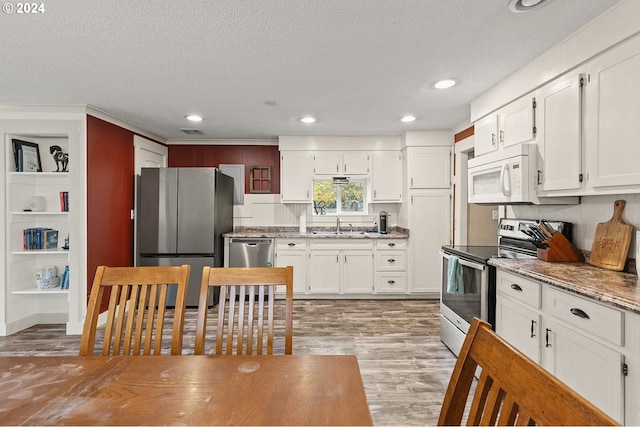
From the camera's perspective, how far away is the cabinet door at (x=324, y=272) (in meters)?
4.46

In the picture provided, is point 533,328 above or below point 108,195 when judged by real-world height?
below

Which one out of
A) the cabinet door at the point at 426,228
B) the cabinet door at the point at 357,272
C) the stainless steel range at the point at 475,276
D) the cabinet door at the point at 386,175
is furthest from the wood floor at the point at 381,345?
the cabinet door at the point at 386,175

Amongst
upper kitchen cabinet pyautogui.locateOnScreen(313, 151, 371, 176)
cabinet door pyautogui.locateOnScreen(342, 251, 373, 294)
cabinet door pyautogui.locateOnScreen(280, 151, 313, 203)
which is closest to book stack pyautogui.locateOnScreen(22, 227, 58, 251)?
cabinet door pyautogui.locateOnScreen(280, 151, 313, 203)

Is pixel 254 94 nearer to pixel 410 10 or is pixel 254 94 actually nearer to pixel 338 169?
pixel 410 10

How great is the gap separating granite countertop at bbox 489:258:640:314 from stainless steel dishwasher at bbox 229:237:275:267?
2.89m

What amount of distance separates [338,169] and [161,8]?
10.6ft

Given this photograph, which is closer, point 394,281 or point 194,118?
point 194,118

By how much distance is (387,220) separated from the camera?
491cm

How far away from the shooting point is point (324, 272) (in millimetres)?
4461

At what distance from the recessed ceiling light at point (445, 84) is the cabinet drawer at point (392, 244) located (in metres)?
2.19

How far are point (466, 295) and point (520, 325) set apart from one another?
2.07 feet

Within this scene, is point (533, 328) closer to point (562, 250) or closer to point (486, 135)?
point (562, 250)

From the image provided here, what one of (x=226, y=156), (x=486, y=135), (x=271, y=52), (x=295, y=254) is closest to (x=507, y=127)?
(x=486, y=135)

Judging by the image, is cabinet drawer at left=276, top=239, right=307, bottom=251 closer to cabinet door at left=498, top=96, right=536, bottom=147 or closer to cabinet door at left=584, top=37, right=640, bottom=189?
cabinet door at left=498, top=96, right=536, bottom=147
